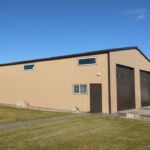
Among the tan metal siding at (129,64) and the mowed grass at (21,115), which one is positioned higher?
the tan metal siding at (129,64)

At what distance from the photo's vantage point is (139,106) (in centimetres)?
2884

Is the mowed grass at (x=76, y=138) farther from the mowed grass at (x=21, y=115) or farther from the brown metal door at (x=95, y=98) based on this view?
the brown metal door at (x=95, y=98)

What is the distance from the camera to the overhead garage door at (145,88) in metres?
30.9

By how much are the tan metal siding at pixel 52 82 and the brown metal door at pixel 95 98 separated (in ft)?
1.05

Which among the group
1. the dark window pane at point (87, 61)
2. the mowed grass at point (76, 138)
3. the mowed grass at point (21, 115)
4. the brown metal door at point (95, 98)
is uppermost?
the dark window pane at point (87, 61)

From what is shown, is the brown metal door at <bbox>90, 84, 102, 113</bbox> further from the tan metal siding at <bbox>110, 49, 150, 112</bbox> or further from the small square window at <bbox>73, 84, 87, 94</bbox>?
the tan metal siding at <bbox>110, 49, 150, 112</bbox>

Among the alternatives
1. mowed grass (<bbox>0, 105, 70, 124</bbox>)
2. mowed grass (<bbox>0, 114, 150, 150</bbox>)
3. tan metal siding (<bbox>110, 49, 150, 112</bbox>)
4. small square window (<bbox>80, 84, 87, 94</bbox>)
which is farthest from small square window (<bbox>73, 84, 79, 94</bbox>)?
mowed grass (<bbox>0, 114, 150, 150</bbox>)

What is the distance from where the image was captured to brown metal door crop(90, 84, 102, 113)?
21.9m

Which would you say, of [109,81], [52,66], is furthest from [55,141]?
[52,66]

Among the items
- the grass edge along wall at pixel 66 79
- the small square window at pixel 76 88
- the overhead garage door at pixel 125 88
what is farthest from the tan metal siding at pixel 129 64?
the small square window at pixel 76 88

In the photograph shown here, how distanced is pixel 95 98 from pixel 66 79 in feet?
12.5

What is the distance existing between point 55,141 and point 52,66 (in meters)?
16.2

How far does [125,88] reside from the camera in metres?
25.2

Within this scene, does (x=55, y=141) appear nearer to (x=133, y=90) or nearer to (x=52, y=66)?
(x=52, y=66)
